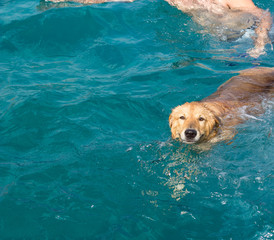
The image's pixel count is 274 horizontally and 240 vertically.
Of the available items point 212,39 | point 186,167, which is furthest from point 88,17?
point 186,167

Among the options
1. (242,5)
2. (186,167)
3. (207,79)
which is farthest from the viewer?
(242,5)

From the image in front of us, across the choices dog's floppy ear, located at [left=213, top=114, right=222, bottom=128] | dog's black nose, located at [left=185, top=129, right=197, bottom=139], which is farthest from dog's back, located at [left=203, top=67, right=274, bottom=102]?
dog's black nose, located at [left=185, top=129, right=197, bottom=139]

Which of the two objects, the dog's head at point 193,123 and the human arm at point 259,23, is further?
the human arm at point 259,23

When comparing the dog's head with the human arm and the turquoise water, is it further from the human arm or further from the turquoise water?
the human arm

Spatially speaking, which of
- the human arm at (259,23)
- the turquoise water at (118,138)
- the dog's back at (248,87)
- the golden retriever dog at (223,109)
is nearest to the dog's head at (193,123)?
the golden retriever dog at (223,109)

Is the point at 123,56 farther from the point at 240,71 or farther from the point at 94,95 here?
the point at 240,71

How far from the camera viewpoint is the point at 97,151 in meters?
6.06

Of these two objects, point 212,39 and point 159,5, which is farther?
point 159,5

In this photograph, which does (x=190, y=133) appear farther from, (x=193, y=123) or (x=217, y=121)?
(x=217, y=121)

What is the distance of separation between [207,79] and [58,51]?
4063 mm

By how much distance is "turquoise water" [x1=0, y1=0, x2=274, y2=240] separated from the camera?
4.69 m

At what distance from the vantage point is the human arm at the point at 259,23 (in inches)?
386

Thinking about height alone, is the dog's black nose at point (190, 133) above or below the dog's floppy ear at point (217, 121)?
above

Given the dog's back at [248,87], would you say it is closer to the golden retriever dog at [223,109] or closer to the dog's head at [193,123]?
the golden retriever dog at [223,109]
